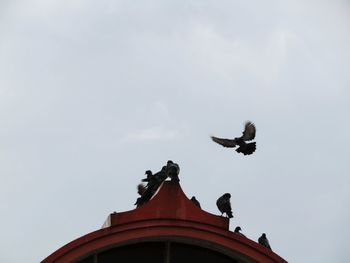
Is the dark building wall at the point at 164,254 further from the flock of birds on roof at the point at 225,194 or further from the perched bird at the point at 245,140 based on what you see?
the perched bird at the point at 245,140

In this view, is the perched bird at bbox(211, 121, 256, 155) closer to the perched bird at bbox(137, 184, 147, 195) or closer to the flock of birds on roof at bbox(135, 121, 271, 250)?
the flock of birds on roof at bbox(135, 121, 271, 250)

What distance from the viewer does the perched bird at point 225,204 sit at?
32781 millimetres

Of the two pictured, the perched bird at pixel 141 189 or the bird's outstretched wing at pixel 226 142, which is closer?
the bird's outstretched wing at pixel 226 142

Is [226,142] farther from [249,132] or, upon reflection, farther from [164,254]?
[164,254]

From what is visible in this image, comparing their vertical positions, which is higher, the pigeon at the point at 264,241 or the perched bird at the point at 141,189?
the perched bird at the point at 141,189

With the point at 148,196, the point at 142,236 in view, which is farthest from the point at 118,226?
the point at 148,196

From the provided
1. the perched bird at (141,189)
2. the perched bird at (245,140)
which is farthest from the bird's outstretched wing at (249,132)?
the perched bird at (141,189)

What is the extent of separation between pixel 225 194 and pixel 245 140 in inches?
64.2

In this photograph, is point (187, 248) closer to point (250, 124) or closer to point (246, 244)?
point (246, 244)


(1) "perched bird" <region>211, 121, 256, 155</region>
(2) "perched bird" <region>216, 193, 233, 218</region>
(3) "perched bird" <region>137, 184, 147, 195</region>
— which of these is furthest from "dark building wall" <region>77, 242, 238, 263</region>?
(1) "perched bird" <region>211, 121, 256, 155</region>

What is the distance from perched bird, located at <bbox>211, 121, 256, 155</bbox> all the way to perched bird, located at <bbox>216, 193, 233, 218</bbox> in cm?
137

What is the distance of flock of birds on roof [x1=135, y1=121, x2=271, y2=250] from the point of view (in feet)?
108

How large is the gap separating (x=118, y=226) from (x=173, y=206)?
1734mm

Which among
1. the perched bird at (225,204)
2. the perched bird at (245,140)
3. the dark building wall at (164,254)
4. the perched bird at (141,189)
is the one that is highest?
the perched bird at (245,140)
